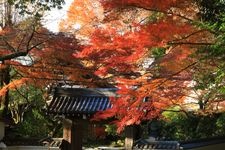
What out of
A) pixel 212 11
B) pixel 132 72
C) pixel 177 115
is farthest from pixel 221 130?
pixel 212 11

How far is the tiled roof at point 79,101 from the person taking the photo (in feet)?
43.4

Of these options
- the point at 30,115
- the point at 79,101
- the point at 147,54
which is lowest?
the point at 30,115

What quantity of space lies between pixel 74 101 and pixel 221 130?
33.5 ft

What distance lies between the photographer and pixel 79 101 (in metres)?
13.7

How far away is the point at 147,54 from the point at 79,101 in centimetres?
393

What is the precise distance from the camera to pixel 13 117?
22422 mm

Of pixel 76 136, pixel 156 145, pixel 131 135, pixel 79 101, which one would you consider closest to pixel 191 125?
pixel 131 135

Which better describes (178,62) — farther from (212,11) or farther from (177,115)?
(177,115)

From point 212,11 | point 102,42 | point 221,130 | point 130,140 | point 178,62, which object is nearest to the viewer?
point 212,11

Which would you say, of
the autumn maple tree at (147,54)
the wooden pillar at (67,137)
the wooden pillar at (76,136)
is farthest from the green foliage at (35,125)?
the wooden pillar at (76,136)

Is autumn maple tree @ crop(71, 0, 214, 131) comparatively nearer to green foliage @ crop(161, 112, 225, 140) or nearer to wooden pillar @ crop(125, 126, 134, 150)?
wooden pillar @ crop(125, 126, 134, 150)

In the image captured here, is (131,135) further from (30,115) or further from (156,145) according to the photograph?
(30,115)

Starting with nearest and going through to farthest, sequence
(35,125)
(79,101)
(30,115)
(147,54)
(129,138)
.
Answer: (147,54) < (129,138) < (79,101) < (35,125) < (30,115)

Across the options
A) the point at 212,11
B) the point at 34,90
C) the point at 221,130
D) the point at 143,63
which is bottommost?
the point at 221,130
